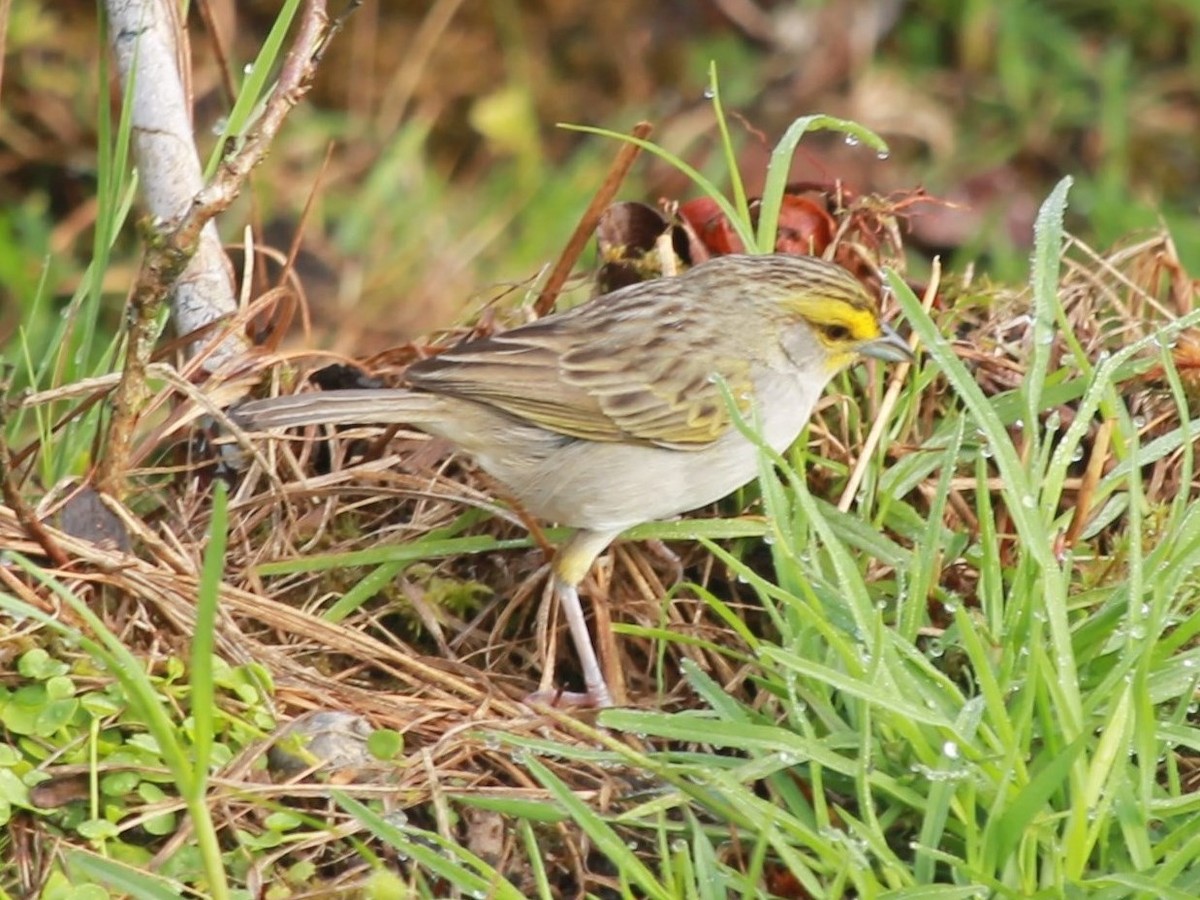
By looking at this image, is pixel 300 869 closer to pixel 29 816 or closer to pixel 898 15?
pixel 29 816

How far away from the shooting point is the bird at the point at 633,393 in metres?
4.98

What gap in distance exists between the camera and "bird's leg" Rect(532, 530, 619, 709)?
4.72 metres

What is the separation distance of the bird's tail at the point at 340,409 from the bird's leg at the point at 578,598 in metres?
0.56

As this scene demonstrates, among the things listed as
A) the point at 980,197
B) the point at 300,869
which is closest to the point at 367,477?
the point at 300,869

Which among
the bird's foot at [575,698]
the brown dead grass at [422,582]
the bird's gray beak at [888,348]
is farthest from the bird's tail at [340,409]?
the bird's gray beak at [888,348]

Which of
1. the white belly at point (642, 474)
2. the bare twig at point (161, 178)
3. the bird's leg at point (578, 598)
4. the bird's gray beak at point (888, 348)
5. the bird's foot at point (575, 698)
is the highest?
the bare twig at point (161, 178)

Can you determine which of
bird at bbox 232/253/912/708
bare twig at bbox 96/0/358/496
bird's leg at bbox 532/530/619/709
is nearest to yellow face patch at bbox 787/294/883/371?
bird at bbox 232/253/912/708

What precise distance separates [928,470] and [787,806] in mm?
1193

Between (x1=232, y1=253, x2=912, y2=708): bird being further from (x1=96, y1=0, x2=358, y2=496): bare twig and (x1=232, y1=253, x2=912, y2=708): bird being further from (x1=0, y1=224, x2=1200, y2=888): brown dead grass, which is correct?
(x1=96, y1=0, x2=358, y2=496): bare twig

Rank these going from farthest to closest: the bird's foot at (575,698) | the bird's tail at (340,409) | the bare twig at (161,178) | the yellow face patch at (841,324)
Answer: the yellow face patch at (841,324), the bird's tail at (340,409), the bird's foot at (575,698), the bare twig at (161,178)

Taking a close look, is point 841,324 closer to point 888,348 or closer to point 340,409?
point 888,348

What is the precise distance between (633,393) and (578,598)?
63 cm

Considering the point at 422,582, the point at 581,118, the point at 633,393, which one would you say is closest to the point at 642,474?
the point at 633,393

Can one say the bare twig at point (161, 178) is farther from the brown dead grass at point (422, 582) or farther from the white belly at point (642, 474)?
the white belly at point (642, 474)
